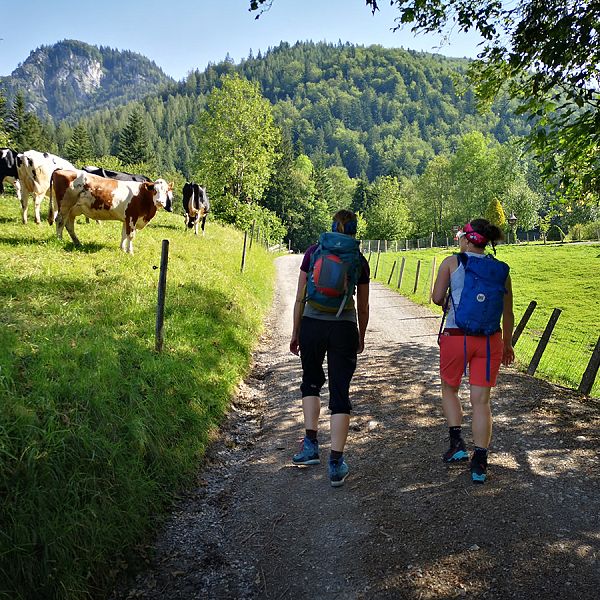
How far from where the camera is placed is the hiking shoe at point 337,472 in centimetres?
441

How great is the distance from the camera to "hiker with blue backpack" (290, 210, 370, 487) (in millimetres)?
4301

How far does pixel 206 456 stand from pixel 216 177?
28319 millimetres

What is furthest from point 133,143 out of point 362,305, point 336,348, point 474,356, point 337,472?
point 474,356

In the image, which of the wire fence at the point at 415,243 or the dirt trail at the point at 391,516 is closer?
the dirt trail at the point at 391,516

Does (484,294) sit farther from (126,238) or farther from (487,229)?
(126,238)

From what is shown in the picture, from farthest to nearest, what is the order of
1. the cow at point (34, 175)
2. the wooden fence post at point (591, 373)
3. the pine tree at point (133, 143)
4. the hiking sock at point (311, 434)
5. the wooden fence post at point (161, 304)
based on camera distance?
the pine tree at point (133, 143) < the cow at point (34, 175) < the wooden fence post at point (591, 373) < the wooden fence post at point (161, 304) < the hiking sock at point (311, 434)

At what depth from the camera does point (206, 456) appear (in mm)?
A: 5109

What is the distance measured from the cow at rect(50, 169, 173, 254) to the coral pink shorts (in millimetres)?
8377

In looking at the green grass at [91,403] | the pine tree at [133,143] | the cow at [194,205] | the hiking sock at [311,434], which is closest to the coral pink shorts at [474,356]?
the hiking sock at [311,434]

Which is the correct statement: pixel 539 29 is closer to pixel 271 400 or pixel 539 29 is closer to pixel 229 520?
pixel 271 400

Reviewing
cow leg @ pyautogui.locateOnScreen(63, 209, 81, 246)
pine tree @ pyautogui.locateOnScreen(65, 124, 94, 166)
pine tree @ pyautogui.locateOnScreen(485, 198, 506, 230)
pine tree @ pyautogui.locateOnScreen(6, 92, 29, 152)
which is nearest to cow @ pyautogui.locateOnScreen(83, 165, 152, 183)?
cow leg @ pyautogui.locateOnScreen(63, 209, 81, 246)

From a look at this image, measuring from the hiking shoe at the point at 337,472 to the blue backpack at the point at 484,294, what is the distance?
174 centimetres

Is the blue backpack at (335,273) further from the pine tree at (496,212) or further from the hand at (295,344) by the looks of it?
the pine tree at (496,212)

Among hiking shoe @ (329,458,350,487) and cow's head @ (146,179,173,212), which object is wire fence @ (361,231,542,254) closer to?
cow's head @ (146,179,173,212)
